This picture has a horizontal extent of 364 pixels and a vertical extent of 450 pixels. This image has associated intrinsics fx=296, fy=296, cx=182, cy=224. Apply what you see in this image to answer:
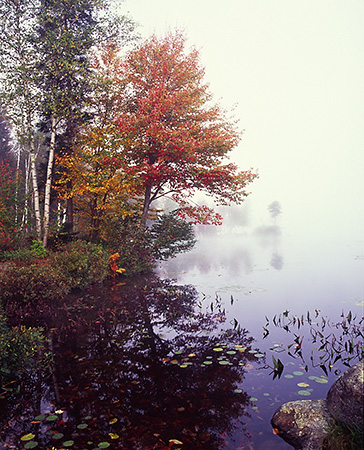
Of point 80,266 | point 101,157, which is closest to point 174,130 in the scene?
point 101,157

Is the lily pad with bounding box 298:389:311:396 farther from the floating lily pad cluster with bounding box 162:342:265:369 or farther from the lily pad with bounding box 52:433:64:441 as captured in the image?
the lily pad with bounding box 52:433:64:441

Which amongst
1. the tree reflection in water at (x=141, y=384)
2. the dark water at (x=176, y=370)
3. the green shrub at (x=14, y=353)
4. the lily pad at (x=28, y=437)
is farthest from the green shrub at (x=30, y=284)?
the lily pad at (x=28, y=437)

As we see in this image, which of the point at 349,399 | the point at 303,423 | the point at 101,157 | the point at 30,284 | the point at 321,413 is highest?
Answer: the point at 101,157

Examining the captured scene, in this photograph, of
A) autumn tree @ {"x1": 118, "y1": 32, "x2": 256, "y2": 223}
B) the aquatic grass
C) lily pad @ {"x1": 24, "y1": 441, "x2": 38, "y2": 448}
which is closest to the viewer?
the aquatic grass

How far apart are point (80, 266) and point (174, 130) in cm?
891

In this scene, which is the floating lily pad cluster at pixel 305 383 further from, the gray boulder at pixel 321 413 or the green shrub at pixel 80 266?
the green shrub at pixel 80 266

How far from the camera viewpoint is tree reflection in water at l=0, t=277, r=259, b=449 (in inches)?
164

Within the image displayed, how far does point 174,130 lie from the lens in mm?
16312

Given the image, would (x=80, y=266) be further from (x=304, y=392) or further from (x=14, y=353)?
(x=304, y=392)

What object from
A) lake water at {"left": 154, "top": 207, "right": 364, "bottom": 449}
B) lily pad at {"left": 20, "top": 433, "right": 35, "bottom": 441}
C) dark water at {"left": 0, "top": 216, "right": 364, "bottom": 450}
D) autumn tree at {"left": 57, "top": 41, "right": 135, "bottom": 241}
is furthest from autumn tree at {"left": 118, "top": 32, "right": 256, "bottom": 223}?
lily pad at {"left": 20, "top": 433, "right": 35, "bottom": 441}

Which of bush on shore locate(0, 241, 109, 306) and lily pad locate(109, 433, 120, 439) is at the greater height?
bush on shore locate(0, 241, 109, 306)

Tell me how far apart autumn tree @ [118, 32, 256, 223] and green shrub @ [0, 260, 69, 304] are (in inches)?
305

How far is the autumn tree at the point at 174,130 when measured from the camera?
16.1m

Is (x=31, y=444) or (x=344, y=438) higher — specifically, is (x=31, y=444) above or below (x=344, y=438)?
below
